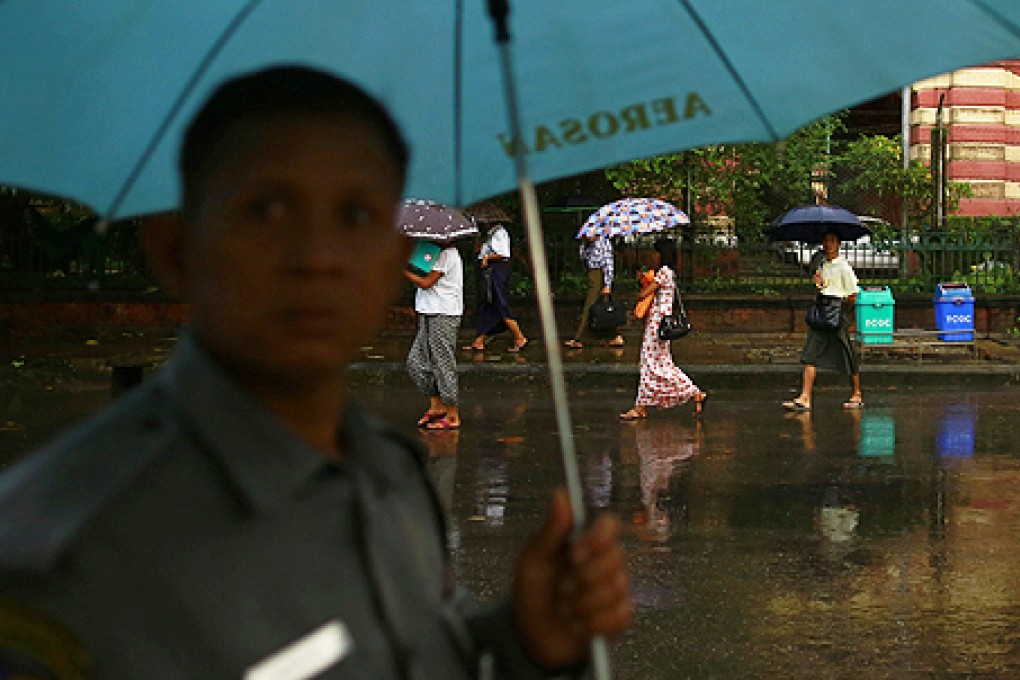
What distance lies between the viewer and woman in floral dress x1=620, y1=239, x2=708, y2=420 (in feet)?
43.7

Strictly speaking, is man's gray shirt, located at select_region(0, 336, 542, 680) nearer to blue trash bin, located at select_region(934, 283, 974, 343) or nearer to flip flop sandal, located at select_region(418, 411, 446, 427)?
flip flop sandal, located at select_region(418, 411, 446, 427)

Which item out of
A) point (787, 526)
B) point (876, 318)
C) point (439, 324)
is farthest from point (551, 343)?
point (876, 318)

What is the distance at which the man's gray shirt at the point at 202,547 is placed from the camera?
1.41m

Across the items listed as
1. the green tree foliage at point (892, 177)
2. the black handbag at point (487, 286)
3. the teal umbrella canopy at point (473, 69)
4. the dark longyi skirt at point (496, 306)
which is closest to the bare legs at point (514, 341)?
the dark longyi skirt at point (496, 306)

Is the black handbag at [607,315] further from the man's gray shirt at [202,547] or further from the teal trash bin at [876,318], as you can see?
the man's gray shirt at [202,547]

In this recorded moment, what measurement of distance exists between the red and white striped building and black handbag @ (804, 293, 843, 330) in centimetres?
1652

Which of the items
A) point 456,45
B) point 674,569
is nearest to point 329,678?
point 456,45

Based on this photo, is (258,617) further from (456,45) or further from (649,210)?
(649,210)

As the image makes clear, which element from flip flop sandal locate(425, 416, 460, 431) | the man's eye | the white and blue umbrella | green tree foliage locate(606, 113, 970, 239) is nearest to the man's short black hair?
the man's eye

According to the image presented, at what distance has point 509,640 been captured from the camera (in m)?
1.82

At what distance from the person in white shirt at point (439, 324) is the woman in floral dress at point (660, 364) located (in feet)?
6.33

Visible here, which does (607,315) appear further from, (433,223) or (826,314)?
(433,223)

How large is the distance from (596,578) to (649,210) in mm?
14128

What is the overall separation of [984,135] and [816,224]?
1542 cm
